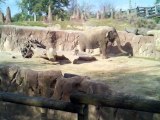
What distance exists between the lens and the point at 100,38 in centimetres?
1279

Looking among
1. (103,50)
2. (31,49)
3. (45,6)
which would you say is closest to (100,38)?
(103,50)

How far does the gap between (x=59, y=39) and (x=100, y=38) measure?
2.50 metres

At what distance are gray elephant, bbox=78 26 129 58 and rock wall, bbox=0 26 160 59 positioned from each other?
0.68 metres

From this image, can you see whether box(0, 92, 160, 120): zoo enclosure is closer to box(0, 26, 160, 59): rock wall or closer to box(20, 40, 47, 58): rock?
box(20, 40, 47, 58): rock

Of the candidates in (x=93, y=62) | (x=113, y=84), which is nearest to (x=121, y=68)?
(x=93, y=62)

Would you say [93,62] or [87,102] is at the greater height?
[87,102]

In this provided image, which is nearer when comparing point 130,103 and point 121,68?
point 130,103

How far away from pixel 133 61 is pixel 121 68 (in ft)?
5.39

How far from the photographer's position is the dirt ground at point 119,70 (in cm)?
742

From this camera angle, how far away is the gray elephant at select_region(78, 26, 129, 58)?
12664 mm

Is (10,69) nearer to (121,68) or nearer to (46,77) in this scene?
(46,77)

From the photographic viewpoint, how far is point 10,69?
250 inches

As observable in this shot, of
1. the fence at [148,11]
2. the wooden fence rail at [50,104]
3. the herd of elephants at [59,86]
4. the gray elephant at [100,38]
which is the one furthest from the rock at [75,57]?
the fence at [148,11]

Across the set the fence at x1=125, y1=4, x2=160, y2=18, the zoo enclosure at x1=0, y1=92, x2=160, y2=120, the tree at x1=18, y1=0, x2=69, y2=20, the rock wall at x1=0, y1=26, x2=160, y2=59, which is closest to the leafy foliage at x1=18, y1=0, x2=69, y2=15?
the tree at x1=18, y1=0, x2=69, y2=20
